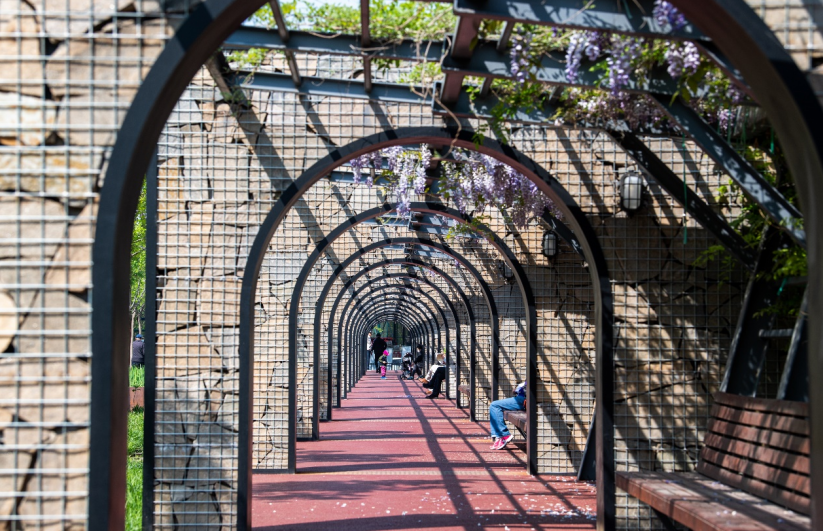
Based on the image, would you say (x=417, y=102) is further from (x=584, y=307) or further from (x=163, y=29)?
(x=584, y=307)

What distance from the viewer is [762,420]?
15.2 ft

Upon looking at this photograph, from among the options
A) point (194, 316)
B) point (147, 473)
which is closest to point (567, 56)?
point (194, 316)

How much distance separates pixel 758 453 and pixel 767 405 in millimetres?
249

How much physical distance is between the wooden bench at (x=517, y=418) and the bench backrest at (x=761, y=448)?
4.24 metres

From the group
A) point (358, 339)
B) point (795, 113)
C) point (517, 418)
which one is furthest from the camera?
point (358, 339)

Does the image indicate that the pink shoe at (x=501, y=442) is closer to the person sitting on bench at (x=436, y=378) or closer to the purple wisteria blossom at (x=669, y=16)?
the purple wisteria blossom at (x=669, y=16)

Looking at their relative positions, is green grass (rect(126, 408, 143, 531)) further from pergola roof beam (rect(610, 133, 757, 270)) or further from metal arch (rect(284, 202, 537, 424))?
pergola roof beam (rect(610, 133, 757, 270))

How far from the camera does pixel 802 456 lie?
4.14 meters

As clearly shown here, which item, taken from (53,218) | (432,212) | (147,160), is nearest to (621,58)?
(147,160)

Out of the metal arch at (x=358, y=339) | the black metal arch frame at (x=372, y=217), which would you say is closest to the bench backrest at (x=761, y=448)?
the black metal arch frame at (x=372, y=217)

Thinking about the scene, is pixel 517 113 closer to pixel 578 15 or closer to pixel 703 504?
pixel 578 15

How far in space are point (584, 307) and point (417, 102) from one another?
13.7ft

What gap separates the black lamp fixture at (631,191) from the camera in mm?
6012

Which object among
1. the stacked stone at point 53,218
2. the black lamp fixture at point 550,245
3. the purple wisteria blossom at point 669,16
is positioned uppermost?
the purple wisteria blossom at point 669,16
